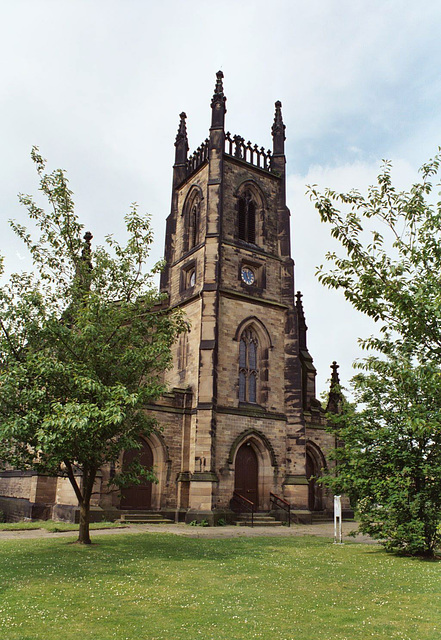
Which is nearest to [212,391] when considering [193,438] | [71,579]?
[193,438]

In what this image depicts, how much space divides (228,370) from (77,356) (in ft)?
40.0

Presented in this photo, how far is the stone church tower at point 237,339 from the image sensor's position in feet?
75.6

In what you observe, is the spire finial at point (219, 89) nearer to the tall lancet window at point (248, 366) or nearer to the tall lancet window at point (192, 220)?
the tall lancet window at point (192, 220)

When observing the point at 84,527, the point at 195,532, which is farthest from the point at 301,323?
the point at 84,527

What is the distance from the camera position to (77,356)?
1305cm

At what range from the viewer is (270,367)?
85.7 feet

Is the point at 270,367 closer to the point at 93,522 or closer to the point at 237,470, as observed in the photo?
the point at 237,470

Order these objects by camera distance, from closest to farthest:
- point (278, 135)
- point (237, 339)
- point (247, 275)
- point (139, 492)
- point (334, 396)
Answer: point (139, 492) < point (237, 339) < point (247, 275) < point (334, 396) < point (278, 135)

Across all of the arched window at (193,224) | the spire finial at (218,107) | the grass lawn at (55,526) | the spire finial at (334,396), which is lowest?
the grass lawn at (55,526)

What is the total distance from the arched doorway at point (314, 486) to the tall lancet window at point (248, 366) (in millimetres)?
5801

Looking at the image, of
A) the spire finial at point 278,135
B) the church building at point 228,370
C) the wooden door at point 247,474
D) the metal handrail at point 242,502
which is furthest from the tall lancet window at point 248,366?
the spire finial at point 278,135

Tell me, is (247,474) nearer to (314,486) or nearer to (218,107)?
(314,486)

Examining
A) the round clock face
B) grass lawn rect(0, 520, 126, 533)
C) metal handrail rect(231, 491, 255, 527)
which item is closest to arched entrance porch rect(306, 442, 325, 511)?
→ metal handrail rect(231, 491, 255, 527)

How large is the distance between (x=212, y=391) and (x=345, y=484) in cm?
1043
